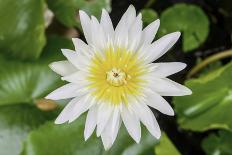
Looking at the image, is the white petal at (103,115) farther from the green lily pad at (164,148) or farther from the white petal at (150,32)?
the green lily pad at (164,148)

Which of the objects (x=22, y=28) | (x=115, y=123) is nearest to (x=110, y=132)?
(x=115, y=123)

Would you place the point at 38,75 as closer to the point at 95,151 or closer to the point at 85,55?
the point at 95,151

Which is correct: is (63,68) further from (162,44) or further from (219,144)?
(219,144)

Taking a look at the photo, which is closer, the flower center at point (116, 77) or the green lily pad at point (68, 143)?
the flower center at point (116, 77)

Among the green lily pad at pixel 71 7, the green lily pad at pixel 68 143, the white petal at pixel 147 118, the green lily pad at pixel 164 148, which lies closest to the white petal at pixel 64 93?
the white petal at pixel 147 118

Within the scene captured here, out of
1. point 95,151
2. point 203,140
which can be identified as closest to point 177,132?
point 203,140

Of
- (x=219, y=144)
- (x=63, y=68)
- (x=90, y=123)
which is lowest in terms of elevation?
(x=219, y=144)
